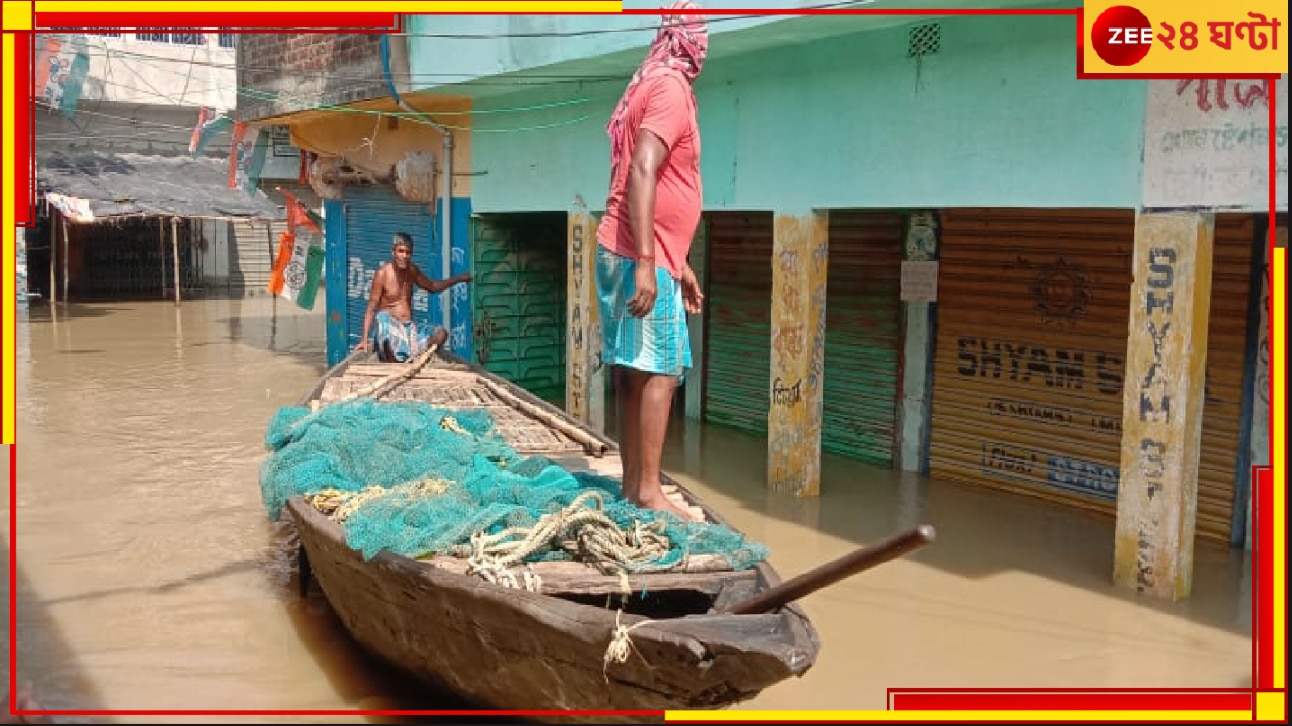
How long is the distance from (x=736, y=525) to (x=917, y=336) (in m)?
2.52

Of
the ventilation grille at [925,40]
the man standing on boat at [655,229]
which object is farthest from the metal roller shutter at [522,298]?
the man standing on boat at [655,229]

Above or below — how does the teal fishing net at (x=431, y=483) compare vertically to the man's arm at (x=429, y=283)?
below

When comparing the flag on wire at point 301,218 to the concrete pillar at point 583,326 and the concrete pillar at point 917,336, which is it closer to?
the concrete pillar at point 583,326

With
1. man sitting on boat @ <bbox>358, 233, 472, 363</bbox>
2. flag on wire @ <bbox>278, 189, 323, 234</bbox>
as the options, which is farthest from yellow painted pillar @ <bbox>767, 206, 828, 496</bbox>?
flag on wire @ <bbox>278, 189, 323, 234</bbox>

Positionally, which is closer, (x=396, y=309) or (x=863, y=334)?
(x=863, y=334)

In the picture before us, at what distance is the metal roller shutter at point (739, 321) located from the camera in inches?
439

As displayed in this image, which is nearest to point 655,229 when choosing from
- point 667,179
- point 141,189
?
point 667,179

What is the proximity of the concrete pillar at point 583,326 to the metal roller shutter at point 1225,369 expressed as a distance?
5304 millimetres

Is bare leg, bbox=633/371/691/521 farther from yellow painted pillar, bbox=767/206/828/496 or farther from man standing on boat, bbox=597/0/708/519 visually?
yellow painted pillar, bbox=767/206/828/496

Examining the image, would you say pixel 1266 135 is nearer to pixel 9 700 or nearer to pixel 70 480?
pixel 9 700

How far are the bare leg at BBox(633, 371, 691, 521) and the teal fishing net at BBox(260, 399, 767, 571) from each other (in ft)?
0.39

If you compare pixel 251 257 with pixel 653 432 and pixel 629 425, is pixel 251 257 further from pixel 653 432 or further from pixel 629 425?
pixel 653 432

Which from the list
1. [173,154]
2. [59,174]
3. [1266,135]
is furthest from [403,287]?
[173,154]

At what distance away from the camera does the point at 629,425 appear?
477 cm
